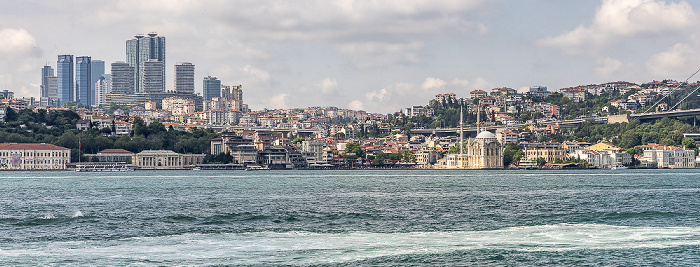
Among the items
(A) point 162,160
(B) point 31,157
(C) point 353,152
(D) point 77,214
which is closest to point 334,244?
(D) point 77,214

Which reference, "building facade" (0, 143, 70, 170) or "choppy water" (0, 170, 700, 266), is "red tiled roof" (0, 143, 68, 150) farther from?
"choppy water" (0, 170, 700, 266)

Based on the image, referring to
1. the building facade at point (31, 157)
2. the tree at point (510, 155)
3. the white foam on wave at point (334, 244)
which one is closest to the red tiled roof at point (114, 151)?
the building facade at point (31, 157)

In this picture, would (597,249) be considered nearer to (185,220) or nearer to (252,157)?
(185,220)

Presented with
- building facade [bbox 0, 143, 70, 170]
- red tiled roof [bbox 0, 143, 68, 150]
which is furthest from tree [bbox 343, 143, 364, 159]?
red tiled roof [bbox 0, 143, 68, 150]

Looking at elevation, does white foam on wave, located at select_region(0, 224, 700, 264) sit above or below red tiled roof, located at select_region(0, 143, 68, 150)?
below

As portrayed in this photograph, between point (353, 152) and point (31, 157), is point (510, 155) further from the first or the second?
point (31, 157)

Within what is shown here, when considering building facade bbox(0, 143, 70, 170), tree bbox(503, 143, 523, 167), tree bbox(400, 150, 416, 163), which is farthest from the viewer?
tree bbox(400, 150, 416, 163)

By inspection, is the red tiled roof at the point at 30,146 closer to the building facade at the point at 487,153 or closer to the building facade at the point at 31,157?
the building facade at the point at 31,157

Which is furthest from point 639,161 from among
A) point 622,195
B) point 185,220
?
point 185,220
